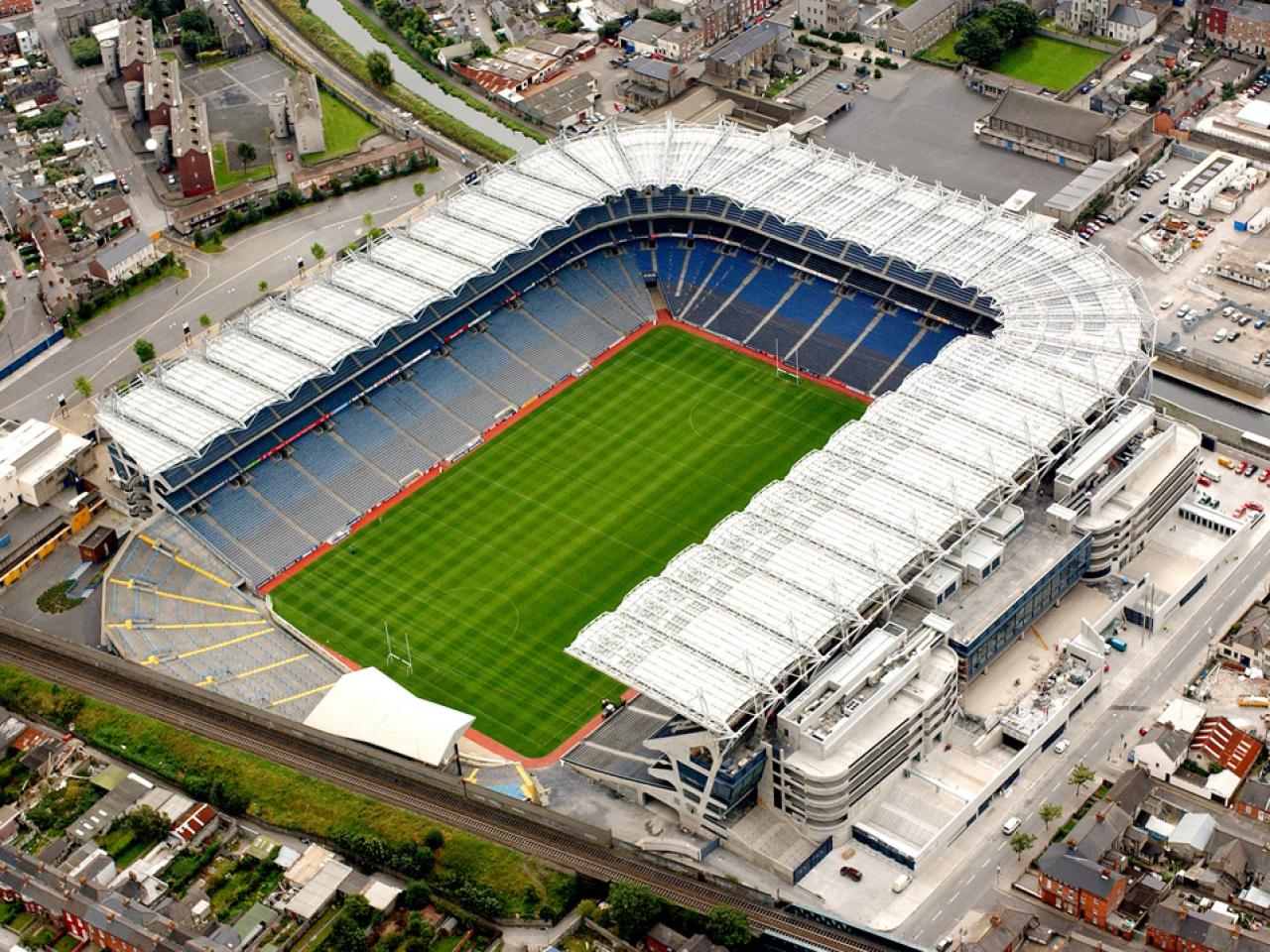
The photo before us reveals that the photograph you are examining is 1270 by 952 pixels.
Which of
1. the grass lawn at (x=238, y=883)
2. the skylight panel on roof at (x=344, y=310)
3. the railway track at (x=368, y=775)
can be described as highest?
the skylight panel on roof at (x=344, y=310)

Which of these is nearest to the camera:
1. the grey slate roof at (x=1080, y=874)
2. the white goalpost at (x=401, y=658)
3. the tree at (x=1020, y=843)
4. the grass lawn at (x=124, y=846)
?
the grey slate roof at (x=1080, y=874)

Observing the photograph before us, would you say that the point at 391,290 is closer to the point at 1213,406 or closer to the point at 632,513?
the point at 632,513

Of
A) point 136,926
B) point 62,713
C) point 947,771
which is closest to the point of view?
point 136,926

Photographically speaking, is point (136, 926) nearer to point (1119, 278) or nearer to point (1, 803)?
point (1, 803)

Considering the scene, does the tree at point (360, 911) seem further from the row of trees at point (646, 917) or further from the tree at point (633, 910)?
the tree at point (633, 910)

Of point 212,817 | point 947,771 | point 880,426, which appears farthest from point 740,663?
point 212,817

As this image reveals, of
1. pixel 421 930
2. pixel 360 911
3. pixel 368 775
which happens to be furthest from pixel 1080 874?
pixel 368 775

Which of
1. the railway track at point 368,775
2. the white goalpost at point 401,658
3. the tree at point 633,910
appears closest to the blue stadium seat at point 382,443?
the white goalpost at point 401,658
